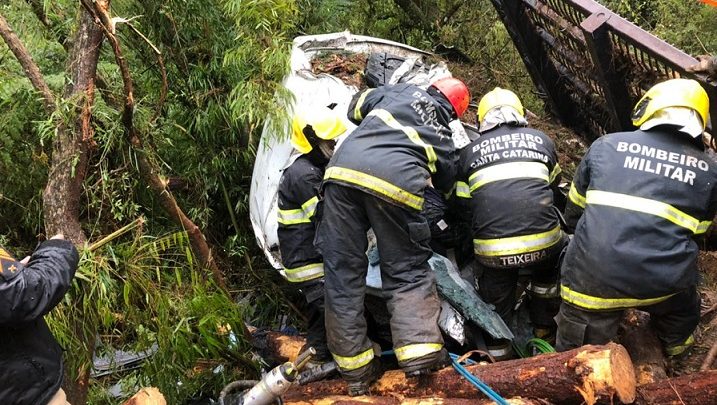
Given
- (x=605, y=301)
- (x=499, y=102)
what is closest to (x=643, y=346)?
(x=605, y=301)

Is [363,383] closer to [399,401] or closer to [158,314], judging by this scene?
[399,401]

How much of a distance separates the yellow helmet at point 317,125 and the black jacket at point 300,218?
0.10 metres

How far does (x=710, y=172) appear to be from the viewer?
2.68 metres

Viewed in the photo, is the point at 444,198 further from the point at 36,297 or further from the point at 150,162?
the point at 36,297

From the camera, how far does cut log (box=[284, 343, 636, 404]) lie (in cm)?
232

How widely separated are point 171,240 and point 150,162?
545mm

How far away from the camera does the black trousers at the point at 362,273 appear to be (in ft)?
9.73

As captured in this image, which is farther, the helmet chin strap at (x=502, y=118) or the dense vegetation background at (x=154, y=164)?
the helmet chin strap at (x=502, y=118)

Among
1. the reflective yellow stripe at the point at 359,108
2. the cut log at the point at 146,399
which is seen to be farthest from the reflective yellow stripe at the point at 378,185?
the cut log at the point at 146,399

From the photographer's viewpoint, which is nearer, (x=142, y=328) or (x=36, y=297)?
(x=36, y=297)

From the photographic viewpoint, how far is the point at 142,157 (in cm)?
294

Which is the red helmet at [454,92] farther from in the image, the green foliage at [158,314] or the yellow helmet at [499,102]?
the green foliage at [158,314]

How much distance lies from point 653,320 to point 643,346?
6.0 inches

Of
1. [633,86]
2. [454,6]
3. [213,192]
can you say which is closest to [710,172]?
[633,86]
